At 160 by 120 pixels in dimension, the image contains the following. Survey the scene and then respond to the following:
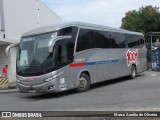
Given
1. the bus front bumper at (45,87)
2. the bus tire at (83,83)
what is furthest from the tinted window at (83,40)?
the bus front bumper at (45,87)

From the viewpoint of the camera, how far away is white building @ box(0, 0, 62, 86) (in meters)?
28.4

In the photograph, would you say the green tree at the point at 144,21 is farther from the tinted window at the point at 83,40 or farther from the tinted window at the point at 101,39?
the tinted window at the point at 83,40

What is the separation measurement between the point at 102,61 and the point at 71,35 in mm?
3297

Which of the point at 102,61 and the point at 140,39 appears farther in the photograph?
the point at 140,39

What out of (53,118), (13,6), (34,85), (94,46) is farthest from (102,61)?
(13,6)

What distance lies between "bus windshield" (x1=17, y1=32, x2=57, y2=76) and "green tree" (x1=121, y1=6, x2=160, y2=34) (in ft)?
174

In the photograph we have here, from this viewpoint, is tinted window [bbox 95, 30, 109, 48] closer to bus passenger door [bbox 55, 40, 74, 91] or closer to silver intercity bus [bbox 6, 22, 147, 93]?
silver intercity bus [bbox 6, 22, 147, 93]

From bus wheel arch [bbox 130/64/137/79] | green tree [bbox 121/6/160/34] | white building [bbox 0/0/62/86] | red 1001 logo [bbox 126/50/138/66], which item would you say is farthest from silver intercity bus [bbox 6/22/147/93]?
green tree [bbox 121/6/160/34]

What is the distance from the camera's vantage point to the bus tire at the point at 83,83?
17.1 metres

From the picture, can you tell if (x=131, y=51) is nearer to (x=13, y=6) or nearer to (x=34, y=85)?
(x=34, y=85)

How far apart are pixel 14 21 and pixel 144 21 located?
43.2 meters

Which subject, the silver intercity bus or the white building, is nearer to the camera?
the silver intercity bus

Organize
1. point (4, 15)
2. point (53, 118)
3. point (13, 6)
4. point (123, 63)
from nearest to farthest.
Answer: point (53, 118) < point (123, 63) < point (4, 15) < point (13, 6)

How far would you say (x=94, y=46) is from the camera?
18.4 meters
